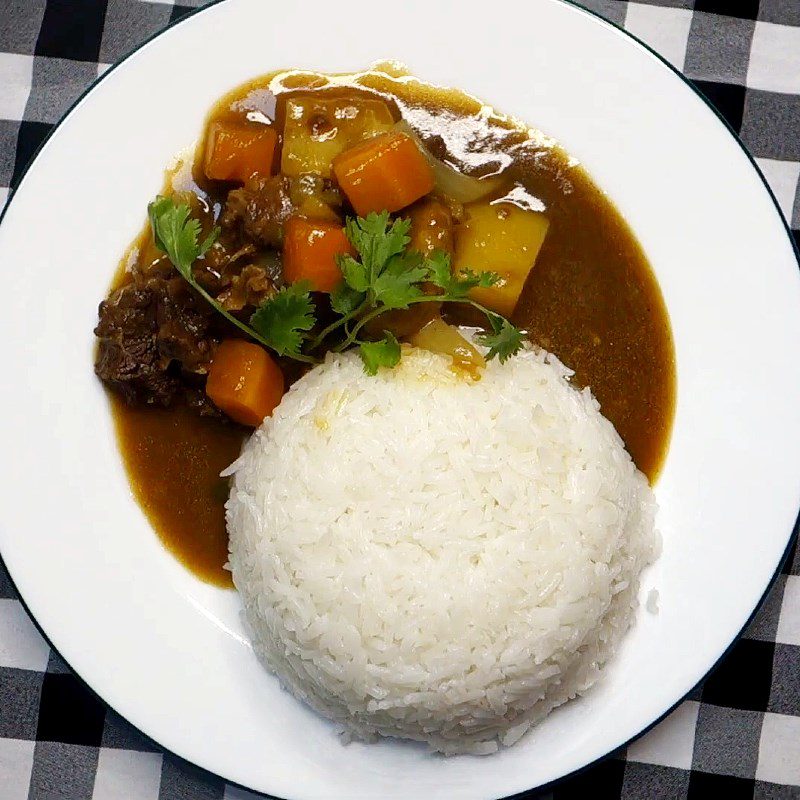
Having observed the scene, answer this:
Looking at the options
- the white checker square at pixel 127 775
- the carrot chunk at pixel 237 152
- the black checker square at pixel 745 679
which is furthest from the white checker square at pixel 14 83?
the black checker square at pixel 745 679

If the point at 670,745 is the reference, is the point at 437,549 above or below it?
above

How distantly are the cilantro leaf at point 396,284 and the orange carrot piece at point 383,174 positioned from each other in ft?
0.99

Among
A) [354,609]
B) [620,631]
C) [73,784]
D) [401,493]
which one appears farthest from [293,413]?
[73,784]

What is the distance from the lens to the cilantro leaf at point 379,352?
10.4 ft

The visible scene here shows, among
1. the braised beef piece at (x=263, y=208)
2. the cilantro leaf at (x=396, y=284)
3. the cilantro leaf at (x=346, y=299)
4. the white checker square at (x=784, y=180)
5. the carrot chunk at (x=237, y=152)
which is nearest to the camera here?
the cilantro leaf at (x=396, y=284)

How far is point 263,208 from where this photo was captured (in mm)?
3254

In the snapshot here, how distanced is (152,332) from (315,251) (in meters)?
0.72

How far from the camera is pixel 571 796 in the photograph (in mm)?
3479

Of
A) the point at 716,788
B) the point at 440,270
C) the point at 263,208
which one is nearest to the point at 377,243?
the point at 440,270

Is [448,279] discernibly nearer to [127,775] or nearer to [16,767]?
[127,775]

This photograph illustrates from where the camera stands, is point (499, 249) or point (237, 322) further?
point (499, 249)

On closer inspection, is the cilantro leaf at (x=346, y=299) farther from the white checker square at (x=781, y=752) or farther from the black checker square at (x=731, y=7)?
the white checker square at (x=781, y=752)

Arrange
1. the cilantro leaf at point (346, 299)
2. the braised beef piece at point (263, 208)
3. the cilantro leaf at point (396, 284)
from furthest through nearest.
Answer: the braised beef piece at point (263, 208)
the cilantro leaf at point (346, 299)
the cilantro leaf at point (396, 284)

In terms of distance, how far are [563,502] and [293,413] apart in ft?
3.46
